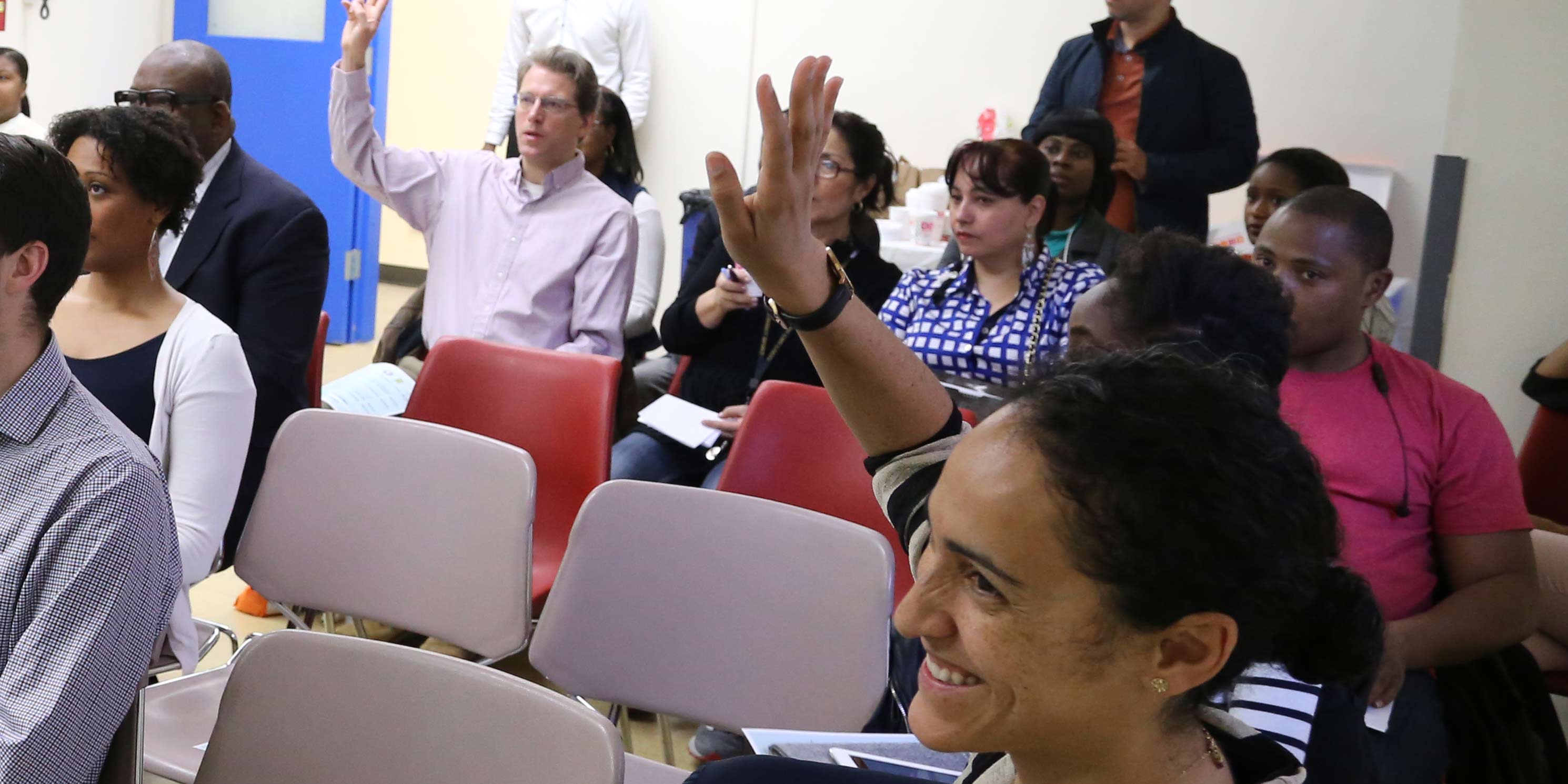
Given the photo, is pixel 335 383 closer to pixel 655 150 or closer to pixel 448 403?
pixel 448 403

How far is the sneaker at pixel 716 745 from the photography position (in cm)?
247

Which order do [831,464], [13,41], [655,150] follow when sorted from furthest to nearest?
[655,150] < [13,41] < [831,464]

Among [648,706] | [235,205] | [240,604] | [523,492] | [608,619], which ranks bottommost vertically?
[240,604]

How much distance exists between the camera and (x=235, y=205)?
2.90m

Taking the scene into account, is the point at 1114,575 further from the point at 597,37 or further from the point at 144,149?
the point at 597,37

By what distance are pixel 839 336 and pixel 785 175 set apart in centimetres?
17

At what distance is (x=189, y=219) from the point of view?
2.86 metres

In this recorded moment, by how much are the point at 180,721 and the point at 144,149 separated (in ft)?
3.01

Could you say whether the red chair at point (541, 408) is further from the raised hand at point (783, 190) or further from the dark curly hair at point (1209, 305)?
the raised hand at point (783, 190)

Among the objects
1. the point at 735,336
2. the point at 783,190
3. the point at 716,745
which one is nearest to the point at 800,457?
the point at 716,745

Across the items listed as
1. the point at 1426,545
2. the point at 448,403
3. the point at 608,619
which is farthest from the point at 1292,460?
the point at 448,403

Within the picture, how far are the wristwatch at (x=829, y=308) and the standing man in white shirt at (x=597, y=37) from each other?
5.01 m

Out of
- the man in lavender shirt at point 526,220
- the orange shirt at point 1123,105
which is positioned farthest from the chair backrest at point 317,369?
the orange shirt at point 1123,105

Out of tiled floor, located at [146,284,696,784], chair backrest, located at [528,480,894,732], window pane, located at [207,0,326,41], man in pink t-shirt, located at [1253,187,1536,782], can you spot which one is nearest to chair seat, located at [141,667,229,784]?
tiled floor, located at [146,284,696,784]
